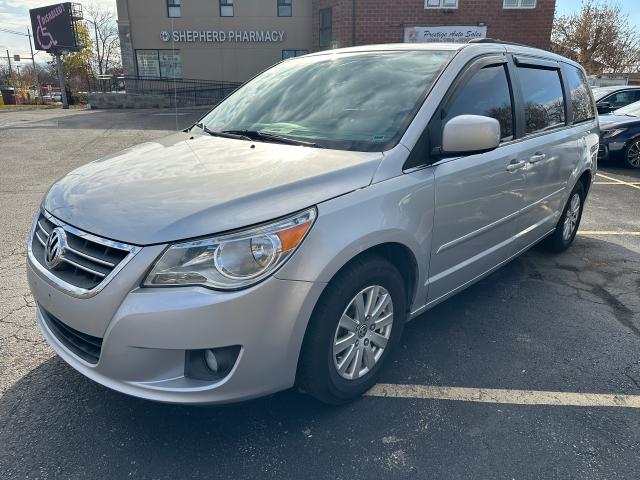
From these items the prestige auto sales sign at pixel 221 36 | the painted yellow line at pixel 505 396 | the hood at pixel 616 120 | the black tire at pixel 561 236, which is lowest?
the painted yellow line at pixel 505 396

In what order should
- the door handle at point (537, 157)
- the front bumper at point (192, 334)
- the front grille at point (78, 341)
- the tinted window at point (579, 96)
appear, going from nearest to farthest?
1. the front bumper at point (192, 334)
2. the front grille at point (78, 341)
3. the door handle at point (537, 157)
4. the tinted window at point (579, 96)

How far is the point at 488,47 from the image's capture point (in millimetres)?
3354

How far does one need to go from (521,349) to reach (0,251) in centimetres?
473

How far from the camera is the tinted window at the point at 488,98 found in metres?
3.03

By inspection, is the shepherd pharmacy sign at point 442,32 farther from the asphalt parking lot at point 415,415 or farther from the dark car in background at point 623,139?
the asphalt parking lot at point 415,415

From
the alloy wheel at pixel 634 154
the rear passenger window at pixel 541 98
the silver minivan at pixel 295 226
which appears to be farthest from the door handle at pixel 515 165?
the alloy wheel at pixel 634 154

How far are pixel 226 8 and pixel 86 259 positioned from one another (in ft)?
93.8

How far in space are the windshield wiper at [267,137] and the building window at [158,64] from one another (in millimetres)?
27225

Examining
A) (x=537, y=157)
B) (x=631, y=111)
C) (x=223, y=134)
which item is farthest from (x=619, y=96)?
(x=223, y=134)

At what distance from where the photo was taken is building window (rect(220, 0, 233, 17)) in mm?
27141

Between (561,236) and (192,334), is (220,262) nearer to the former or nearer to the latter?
(192,334)

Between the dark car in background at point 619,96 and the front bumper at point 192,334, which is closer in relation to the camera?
the front bumper at point 192,334

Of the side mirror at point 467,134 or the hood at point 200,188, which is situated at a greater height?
the side mirror at point 467,134

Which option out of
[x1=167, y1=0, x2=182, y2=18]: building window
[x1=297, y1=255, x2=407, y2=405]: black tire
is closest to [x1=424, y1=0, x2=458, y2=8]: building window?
[x1=167, y1=0, x2=182, y2=18]: building window
